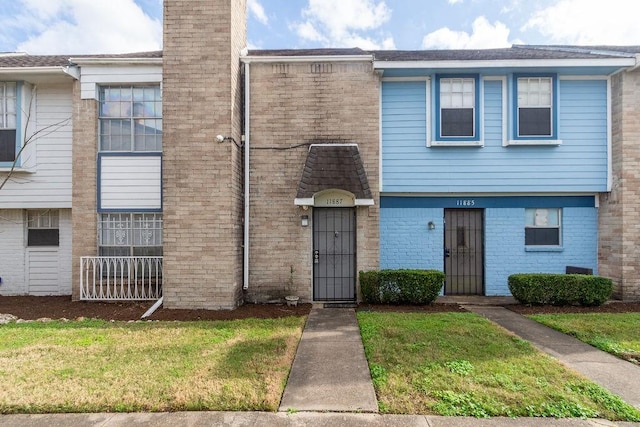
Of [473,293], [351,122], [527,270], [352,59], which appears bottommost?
[473,293]

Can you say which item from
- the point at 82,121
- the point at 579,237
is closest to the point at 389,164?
the point at 579,237

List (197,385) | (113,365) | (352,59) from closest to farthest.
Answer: (197,385) → (113,365) → (352,59)

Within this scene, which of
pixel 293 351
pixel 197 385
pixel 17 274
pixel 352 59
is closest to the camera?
pixel 197 385

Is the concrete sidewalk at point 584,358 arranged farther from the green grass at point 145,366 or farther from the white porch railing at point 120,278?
the white porch railing at point 120,278

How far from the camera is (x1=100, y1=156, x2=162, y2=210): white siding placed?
29.0 feet

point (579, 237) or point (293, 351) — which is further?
point (579, 237)

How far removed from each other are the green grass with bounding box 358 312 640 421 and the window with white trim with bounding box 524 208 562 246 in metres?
4.50

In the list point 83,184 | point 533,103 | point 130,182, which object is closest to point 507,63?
point 533,103

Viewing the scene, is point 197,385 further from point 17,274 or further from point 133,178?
point 17,274

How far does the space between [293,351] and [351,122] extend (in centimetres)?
561

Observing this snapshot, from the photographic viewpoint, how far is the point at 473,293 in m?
9.18

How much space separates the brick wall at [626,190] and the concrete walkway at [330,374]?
7193mm

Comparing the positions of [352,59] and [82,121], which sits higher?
[352,59]

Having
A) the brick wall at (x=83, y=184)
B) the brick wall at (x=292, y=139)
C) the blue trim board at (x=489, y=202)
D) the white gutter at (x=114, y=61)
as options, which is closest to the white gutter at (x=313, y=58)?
the brick wall at (x=292, y=139)
